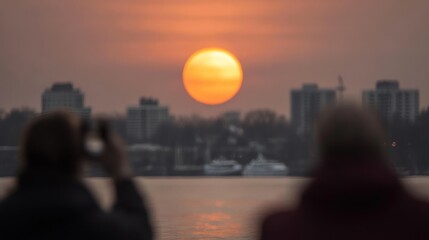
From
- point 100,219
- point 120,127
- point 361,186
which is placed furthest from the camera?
point 120,127

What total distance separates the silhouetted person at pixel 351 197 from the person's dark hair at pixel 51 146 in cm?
67

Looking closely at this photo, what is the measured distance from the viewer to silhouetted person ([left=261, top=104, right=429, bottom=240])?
406cm

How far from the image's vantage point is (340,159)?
Answer: 416cm

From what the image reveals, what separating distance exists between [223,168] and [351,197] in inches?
7192

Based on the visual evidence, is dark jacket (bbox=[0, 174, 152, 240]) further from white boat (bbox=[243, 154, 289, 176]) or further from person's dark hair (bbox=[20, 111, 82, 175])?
white boat (bbox=[243, 154, 289, 176])

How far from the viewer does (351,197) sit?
4078 mm

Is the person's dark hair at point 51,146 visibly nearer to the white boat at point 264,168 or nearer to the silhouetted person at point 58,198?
the silhouetted person at point 58,198

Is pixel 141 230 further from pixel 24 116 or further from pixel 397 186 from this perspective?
pixel 24 116

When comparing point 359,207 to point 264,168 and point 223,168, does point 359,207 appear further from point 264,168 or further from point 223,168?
point 223,168

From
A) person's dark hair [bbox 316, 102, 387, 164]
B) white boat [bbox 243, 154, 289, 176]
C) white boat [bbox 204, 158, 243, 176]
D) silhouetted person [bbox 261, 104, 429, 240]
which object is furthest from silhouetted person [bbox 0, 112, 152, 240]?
white boat [bbox 204, 158, 243, 176]

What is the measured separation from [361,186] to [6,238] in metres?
1.17

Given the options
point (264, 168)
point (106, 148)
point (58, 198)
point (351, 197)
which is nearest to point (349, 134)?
point (351, 197)

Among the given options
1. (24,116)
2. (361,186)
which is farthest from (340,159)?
(24,116)

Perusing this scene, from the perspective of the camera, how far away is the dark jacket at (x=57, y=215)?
14.1 feet
